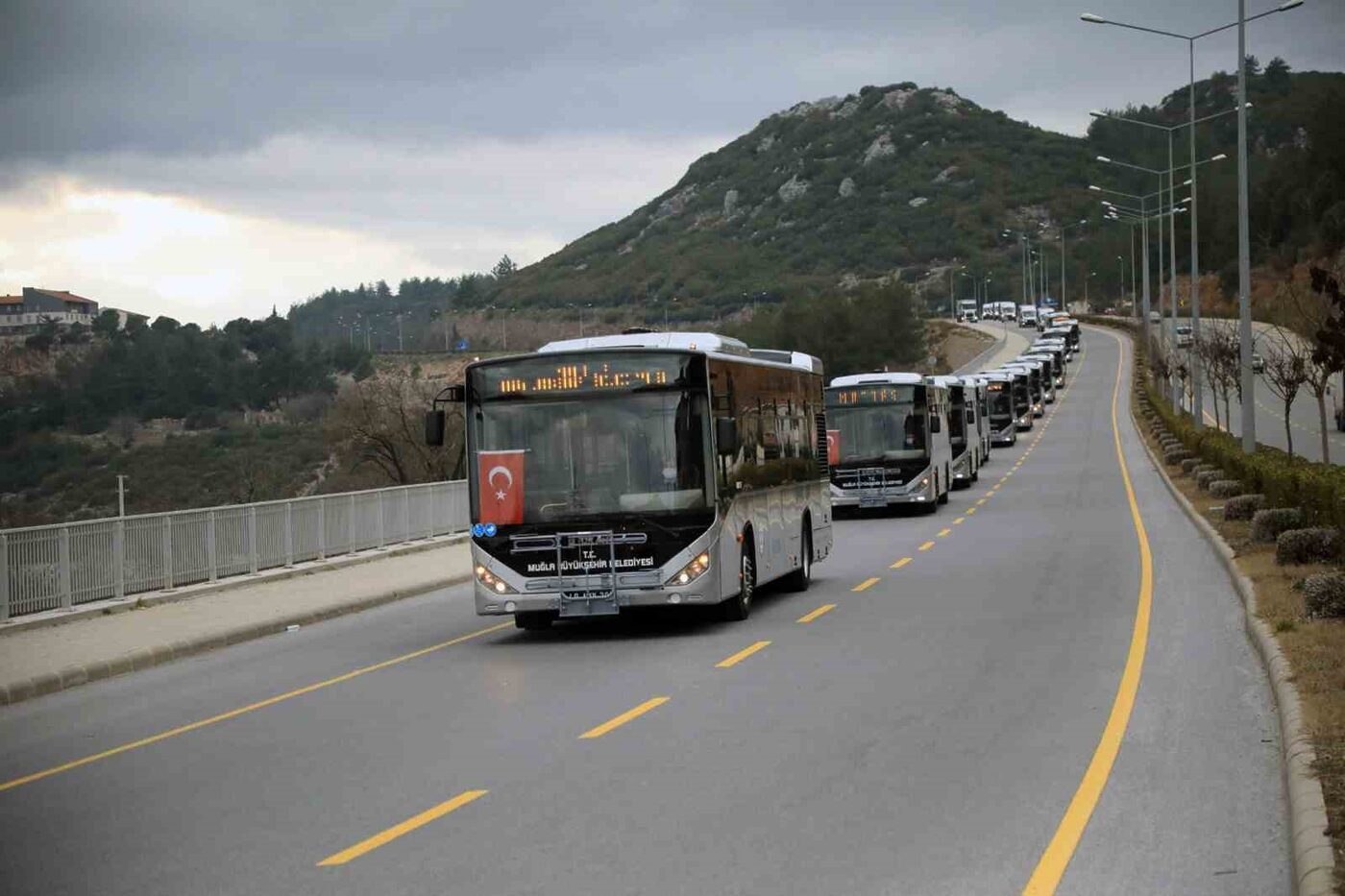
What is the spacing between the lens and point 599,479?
734 inches

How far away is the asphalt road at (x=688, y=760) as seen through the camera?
825 centimetres

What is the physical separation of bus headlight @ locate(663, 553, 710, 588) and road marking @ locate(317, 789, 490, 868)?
8323 mm

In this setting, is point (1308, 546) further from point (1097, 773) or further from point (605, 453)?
point (1097, 773)

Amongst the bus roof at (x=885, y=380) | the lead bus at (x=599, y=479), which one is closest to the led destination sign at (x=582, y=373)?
the lead bus at (x=599, y=479)

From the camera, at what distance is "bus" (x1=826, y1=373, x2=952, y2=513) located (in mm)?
41156

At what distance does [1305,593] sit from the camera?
1617cm

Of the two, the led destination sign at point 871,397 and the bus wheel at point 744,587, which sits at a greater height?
the led destination sign at point 871,397

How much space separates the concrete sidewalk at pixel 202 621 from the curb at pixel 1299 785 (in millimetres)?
11006

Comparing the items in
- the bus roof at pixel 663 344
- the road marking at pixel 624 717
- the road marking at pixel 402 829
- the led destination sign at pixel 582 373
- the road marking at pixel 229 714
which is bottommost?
the road marking at pixel 229 714

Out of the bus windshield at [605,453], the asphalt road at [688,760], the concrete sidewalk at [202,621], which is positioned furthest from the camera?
the bus windshield at [605,453]

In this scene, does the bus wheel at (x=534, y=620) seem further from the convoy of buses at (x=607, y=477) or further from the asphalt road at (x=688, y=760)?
the asphalt road at (x=688, y=760)

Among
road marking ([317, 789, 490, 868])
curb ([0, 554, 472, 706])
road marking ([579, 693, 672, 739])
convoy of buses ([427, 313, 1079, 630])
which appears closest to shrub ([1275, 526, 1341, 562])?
convoy of buses ([427, 313, 1079, 630])

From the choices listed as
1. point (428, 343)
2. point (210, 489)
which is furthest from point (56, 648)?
point (428, 343)

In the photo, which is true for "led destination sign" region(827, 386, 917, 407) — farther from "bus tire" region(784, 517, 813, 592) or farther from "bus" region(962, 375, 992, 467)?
"bus tire" region(784, 517, 813, 592)
